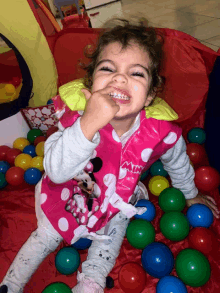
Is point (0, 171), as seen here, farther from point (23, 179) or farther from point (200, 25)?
point (200, 25)

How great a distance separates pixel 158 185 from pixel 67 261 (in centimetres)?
51

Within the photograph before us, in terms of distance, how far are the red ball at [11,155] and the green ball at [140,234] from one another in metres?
0.83

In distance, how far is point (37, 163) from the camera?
51.2 inches

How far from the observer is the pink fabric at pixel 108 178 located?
33.0 inches

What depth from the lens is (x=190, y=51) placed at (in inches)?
42.2

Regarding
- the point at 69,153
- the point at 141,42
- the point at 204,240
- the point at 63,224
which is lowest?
the point at 204,240

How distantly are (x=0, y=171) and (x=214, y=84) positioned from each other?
1187 millimetres

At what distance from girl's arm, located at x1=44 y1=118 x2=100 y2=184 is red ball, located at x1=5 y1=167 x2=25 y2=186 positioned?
0.60 meters

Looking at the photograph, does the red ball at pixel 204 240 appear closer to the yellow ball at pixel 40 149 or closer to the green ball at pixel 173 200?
the green ball at pixel 173 200

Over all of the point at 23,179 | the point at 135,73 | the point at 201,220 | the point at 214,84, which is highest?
the point at 135,73

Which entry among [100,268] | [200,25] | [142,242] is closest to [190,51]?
[142,242]

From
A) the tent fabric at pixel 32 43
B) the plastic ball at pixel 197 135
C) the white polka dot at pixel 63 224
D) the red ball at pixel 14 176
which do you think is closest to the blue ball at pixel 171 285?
the white polka dot at pixel 63 224

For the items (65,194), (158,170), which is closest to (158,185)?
(158,170)

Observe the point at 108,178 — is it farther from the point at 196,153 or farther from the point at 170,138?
the point at 196,153
